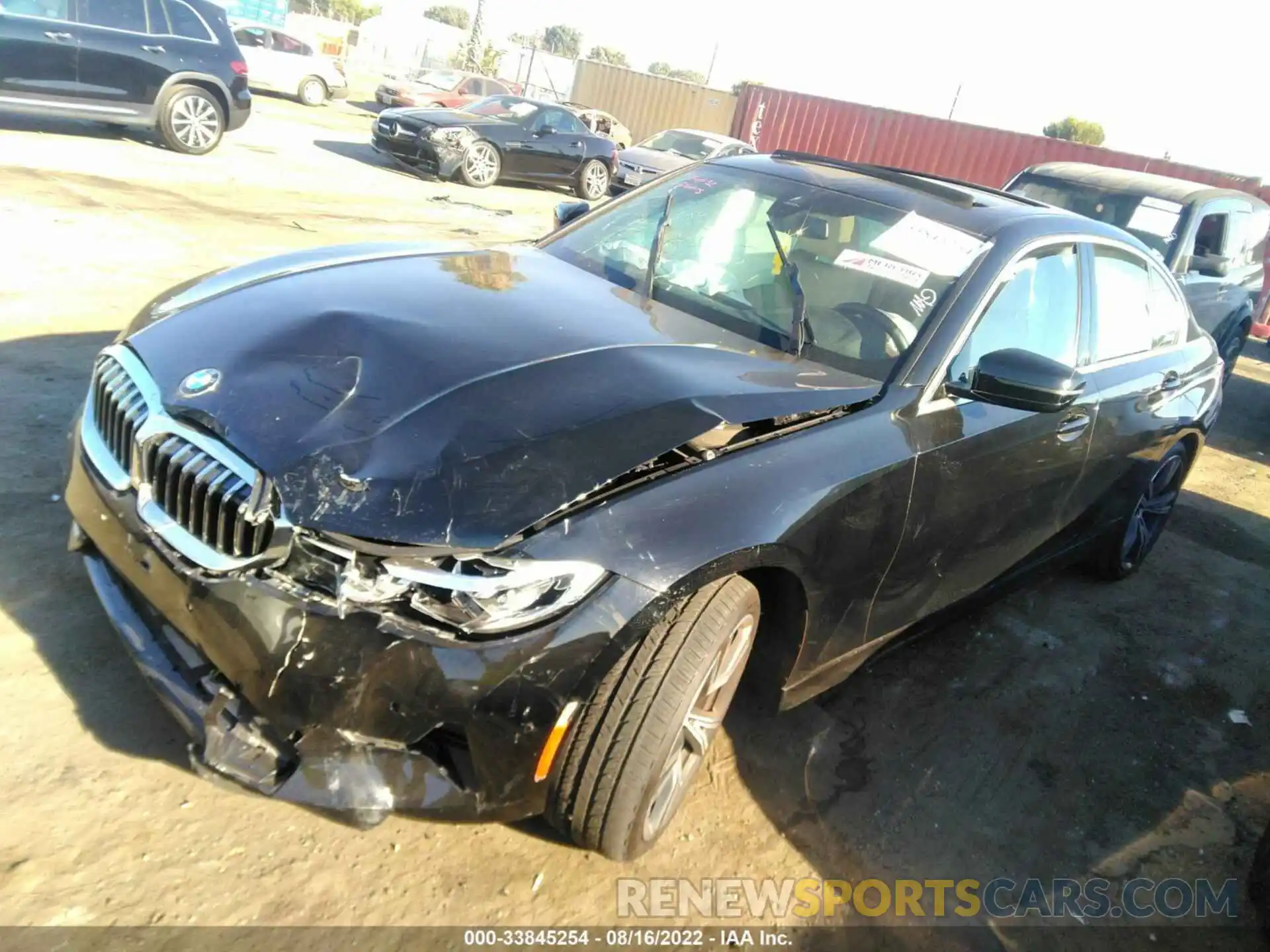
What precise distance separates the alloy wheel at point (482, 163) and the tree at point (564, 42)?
77.4 metres

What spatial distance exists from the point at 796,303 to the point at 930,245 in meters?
0.51

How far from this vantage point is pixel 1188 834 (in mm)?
3131

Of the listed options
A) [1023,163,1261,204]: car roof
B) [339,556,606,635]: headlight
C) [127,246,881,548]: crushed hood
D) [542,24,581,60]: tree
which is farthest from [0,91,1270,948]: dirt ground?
[542,24,581,60]: tree

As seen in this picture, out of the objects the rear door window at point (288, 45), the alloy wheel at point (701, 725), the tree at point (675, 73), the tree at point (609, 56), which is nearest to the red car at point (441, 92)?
the rear door window at point (288, 45)

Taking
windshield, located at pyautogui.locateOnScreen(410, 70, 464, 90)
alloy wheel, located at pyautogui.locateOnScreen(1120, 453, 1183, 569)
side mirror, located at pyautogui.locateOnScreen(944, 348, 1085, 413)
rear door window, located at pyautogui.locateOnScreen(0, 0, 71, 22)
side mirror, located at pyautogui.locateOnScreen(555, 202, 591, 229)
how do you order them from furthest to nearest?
windshield, located at pyautogui.locateOnScreen(410, 70, 464, 90)
rear door window, located at pyautogui.locateOnScreen(0, 0, 71, 22)
alloy wheel, located at pyautogui.locateOnScreen(1120, 453, 1183, 569)
side mirror, located at pyautogui.locateOnScreen(555, 202, 591, 229)
side mirror, located at pyautogui.locateOnScreen(944, 348, 1085, 413)

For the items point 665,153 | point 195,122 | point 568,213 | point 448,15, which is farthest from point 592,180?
point 448,15

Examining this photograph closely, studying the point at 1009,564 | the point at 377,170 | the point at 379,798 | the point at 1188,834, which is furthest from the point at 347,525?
the point at 377,170

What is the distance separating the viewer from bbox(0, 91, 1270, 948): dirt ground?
2254 mm

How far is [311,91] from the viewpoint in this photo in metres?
21.3

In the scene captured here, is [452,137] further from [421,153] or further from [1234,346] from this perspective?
[1234,346]

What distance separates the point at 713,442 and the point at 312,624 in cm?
104

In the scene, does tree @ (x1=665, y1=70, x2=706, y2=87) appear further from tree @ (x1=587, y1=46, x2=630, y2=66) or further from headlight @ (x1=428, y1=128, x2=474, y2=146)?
headlight @ (x1=428, y1=128, x2=474, y2=146)

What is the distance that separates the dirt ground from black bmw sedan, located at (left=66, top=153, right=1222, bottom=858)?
0.32m

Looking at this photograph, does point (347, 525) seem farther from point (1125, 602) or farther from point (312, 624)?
point (1125, 602)
